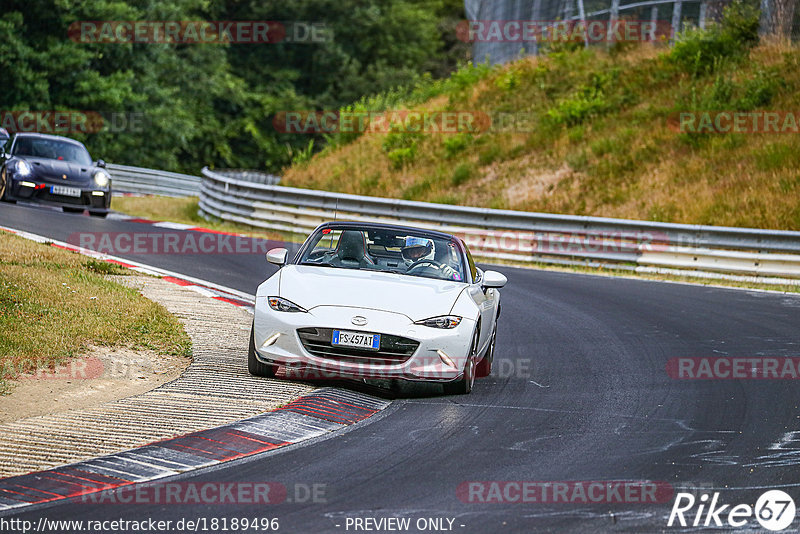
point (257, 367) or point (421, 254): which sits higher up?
point (421, 254)

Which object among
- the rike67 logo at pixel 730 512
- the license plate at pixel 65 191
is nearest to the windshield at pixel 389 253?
the rike67 logo at pixel 730 512

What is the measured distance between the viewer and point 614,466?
6609 millimetres

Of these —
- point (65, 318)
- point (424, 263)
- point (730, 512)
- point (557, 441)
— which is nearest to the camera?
point (730, 512)

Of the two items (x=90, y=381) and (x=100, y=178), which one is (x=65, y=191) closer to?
(x=100, y=178)

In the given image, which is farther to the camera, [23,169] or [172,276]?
[23,169]

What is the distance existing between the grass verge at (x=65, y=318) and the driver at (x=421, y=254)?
7.17 ft

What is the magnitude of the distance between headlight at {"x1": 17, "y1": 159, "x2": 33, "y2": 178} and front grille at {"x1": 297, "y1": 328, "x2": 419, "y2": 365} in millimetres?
14868

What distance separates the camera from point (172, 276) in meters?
15.0

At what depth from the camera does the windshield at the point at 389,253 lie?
9.64m

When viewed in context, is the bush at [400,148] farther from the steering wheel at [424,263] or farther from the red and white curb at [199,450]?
the red and white curb at [199,450]

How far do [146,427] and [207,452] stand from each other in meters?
0.68

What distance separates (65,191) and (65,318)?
12.4 metres

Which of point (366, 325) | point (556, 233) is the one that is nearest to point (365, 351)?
point (366, 325)

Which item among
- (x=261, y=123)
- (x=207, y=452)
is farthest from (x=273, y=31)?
(x=207, y=452)
